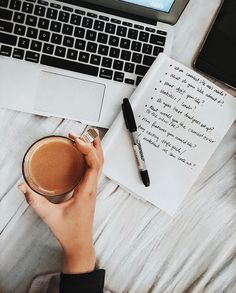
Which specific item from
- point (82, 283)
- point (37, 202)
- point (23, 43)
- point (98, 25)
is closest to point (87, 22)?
point (98, 25)

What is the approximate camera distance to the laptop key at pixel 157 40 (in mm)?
803

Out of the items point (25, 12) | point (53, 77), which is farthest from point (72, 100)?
point (25, 12)

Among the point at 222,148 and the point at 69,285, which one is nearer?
the point at 69,285

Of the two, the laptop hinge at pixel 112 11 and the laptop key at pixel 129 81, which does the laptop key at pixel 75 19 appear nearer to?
the laptop hinge at pixel 112 11

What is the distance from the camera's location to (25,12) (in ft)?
2.51

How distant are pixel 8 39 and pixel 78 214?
1.06ft

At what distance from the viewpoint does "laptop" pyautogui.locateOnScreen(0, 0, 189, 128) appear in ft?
2.49

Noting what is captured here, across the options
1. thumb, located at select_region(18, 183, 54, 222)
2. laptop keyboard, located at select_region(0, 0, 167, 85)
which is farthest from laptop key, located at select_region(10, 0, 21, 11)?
thumb, located at select_region(18, 183, 54, 222)

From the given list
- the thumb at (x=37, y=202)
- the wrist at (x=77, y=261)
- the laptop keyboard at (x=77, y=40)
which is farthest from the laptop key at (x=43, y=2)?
the wrist at (x=77, y=261)

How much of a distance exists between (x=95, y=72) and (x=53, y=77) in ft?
0.25

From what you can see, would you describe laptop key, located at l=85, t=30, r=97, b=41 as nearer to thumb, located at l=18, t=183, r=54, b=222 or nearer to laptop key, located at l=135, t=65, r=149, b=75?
laptop key, located at l=135, t=65, r=149, b=75

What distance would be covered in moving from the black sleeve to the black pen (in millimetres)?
182

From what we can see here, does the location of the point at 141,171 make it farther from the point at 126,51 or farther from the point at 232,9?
the point at 232,9

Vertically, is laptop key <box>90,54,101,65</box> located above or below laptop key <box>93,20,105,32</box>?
below
